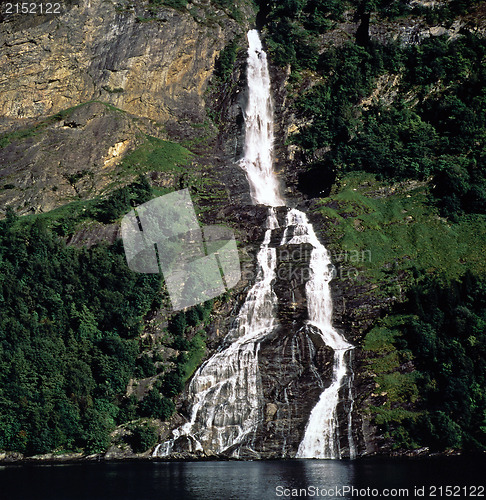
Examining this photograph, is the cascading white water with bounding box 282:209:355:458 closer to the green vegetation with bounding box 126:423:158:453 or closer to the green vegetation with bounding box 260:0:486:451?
the green vegetation with bounding box 260:0:486:451

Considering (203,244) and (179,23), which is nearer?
(203,244)

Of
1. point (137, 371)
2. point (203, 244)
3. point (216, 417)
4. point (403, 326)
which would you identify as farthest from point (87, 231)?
point (403, 326)

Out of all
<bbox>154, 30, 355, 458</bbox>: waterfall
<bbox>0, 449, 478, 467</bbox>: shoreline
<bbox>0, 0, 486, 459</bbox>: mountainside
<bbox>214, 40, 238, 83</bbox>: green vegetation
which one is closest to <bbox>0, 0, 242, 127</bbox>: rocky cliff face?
<bbox>0, 0, 486, 459</bbox>: mountainside

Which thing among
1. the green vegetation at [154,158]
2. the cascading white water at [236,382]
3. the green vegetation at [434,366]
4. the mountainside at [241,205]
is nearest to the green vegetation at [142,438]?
the mountainside at [241,205]

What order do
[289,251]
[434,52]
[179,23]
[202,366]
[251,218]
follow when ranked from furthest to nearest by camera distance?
[179,23]
[434,52]
[251,218]
[289,251]
[202,366]

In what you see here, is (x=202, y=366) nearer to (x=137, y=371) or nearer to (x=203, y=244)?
(x=137, y=371)
